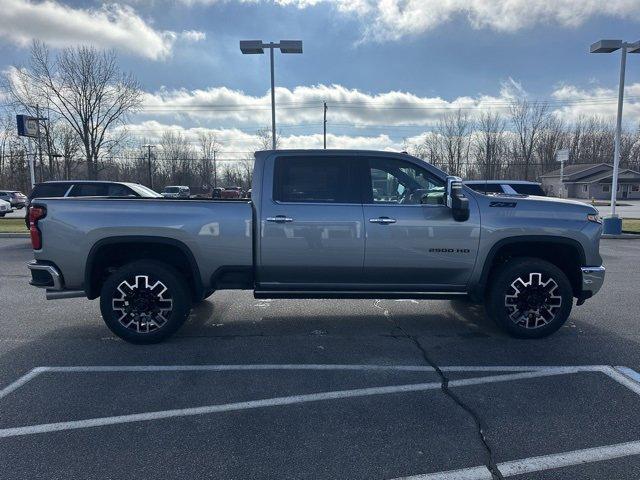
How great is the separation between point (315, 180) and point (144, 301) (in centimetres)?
230

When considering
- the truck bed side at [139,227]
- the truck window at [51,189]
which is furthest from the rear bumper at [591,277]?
the truck window at [51,189]

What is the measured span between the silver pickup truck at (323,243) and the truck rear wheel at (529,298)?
0.04 feet

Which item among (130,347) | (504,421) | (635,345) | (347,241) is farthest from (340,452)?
(635,345)

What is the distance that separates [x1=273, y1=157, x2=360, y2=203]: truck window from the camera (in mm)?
4648

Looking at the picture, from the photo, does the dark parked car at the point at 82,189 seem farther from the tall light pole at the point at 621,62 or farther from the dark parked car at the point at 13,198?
the dark parked car at the point at 13,198

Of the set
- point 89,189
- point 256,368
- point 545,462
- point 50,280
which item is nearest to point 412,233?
point 256,368

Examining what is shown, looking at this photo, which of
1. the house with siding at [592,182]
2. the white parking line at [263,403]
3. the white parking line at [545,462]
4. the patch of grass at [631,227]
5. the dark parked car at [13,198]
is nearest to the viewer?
the white parking line at [545,462]

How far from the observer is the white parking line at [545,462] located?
2498 millimetres

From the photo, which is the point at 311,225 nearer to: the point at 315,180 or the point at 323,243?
the point at 323,243

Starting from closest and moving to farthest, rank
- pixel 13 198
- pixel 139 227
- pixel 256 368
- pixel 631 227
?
pixel 256 368
pixel 139 227
pixel 631 227
pixel 13 198

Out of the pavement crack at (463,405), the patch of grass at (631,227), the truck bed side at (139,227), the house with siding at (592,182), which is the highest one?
the house with siding at (592,182)

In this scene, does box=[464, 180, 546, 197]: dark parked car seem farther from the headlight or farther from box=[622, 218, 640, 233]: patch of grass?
the headlight

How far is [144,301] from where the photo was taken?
461cm

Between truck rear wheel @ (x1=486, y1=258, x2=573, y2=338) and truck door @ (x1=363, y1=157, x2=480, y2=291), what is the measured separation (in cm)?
42
